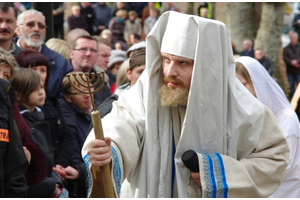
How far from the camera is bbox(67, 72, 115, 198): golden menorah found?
10.9 feet

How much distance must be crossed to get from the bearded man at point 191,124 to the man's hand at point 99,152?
0.27 m

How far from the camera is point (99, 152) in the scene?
3.35 metres

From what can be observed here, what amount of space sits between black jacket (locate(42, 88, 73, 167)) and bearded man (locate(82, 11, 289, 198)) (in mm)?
1693

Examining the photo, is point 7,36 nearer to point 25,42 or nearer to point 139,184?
point 25,42

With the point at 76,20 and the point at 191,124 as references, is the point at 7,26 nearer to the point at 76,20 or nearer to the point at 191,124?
the point at 191,124

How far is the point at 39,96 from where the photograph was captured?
516 cm

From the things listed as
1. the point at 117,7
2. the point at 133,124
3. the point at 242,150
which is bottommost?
the point at 117,7

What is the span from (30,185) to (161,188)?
4.63ft

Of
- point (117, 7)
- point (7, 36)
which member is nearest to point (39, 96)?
point (7, 36)

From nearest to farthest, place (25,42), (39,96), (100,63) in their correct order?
(39,96) → (25,42) → (100,63)

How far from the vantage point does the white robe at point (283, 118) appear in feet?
15.8

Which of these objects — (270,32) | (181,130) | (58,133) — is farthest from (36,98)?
(270,32)

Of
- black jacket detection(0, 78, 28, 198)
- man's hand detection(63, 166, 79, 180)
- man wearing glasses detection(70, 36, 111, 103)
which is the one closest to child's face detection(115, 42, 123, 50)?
man wearing glasses detection(70, 36, 111, 103)

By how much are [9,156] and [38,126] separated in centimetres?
87
